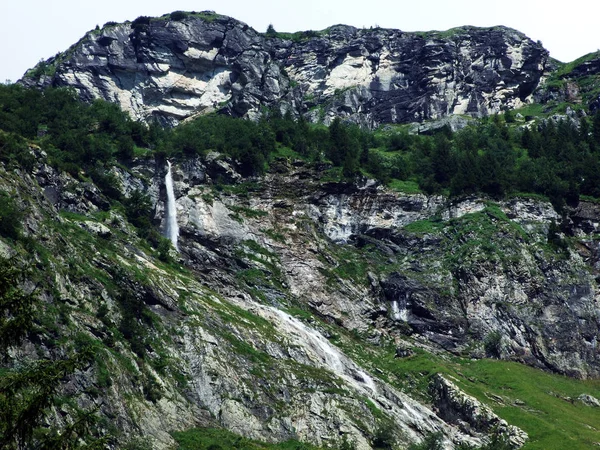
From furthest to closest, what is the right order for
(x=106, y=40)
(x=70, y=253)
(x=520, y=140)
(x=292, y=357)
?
(x=106, y=40) < (x=520, y=140) < (x=292, y=357) < (x=70, y=253)

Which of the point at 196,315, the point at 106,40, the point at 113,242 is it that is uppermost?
the point at 106,40

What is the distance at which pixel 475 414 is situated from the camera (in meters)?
89.1

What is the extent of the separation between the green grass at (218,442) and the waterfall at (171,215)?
53397 millimetres

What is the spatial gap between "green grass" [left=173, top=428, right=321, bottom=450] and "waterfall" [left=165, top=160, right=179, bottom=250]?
53397mm

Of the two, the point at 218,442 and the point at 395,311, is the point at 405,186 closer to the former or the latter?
the point at 395,311

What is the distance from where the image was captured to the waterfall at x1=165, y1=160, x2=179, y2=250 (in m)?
123

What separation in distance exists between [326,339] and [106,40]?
131 metres

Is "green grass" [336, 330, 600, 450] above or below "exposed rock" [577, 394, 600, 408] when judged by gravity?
above

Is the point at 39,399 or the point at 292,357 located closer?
the point at 39,399

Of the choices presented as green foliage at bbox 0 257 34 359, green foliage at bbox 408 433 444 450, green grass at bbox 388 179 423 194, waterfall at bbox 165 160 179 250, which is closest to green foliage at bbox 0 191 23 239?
waterfall at bbox 165 160 179 250

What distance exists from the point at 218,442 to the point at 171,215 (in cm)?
6671

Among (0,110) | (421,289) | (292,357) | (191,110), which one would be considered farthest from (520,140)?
(0,110)

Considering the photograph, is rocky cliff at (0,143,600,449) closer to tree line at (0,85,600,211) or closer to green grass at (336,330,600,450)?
green grass at (336,330,600,450)

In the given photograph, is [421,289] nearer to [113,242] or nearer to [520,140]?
[113,242]
